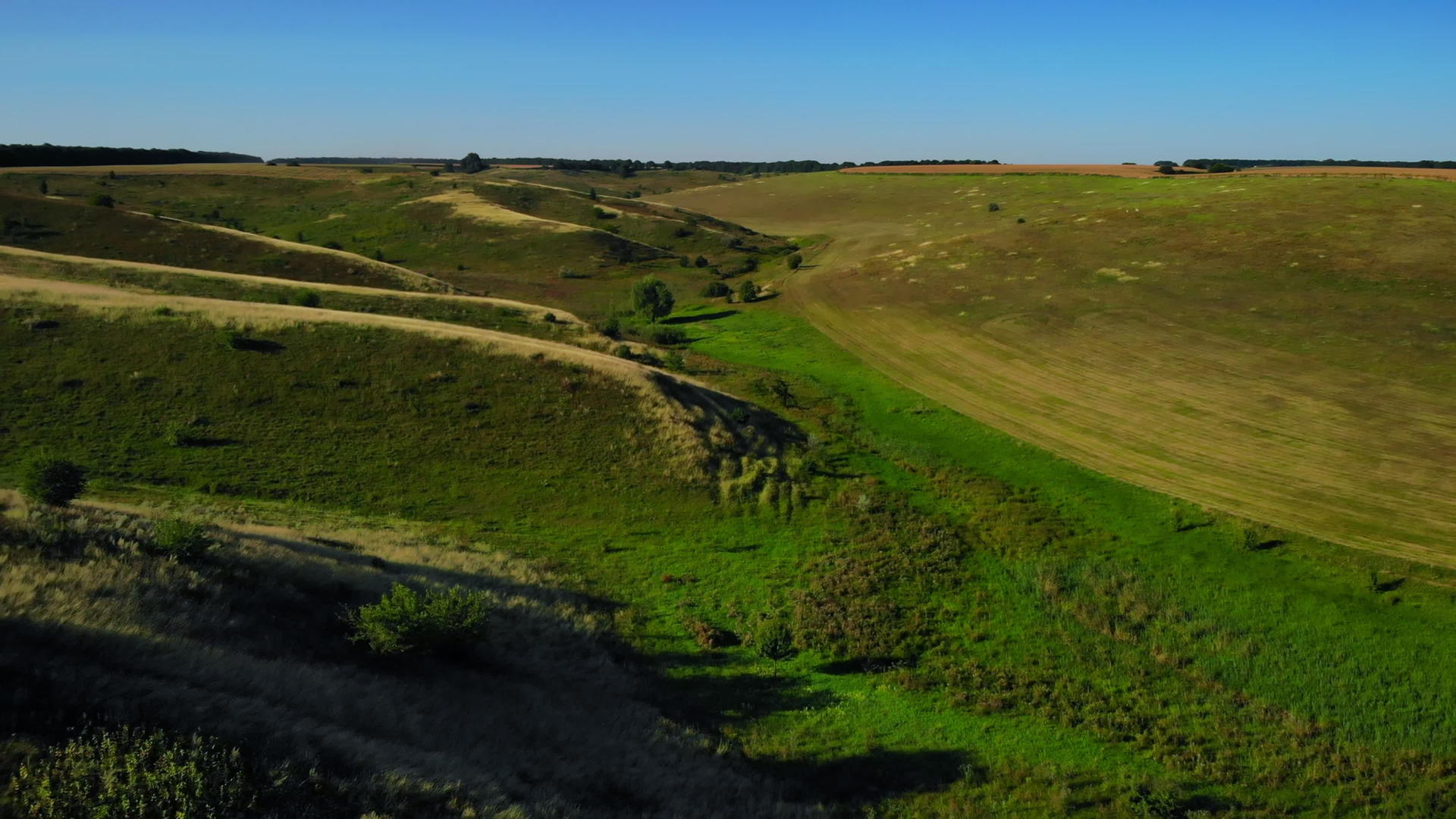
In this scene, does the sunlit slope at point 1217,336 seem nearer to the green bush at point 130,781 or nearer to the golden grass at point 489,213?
the green bush at point 130,781

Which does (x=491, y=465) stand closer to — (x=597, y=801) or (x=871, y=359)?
(x=597, y=801)

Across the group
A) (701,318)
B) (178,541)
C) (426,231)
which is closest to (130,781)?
(178,541)

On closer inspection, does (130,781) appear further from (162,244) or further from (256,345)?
(162,244)

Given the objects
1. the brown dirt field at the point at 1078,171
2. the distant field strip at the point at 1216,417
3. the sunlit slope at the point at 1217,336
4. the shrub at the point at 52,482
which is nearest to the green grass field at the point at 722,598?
the distant field strip at the point at 1216,417

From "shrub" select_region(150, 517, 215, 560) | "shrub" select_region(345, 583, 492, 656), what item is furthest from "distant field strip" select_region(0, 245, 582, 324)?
"shrub" select_region(345, 583, 492, 656)

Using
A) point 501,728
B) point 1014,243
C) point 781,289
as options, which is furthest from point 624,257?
point 501,728

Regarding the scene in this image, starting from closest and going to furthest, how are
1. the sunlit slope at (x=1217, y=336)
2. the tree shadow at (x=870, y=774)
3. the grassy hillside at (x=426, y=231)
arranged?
the tree shadow at (x=870, y=774) → the sunlit slope at (x=1217, y=336) → the grassy hillside at (x=426, y=231)
